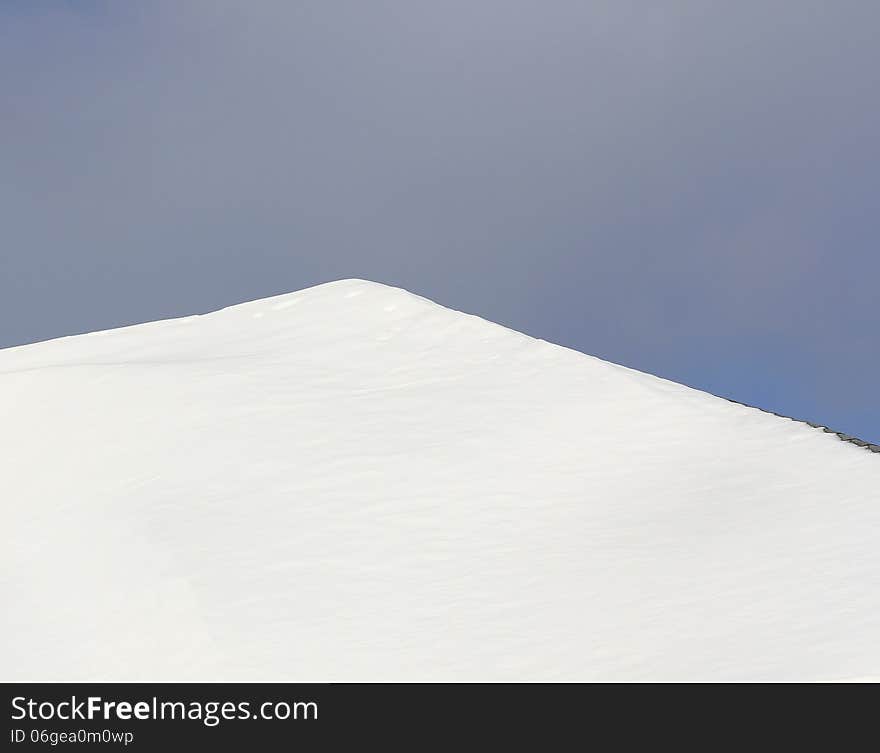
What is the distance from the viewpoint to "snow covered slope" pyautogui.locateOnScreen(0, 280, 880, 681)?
594 cm

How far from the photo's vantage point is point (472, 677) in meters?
5.67

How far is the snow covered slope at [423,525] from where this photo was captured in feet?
19.5

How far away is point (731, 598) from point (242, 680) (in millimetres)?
2884

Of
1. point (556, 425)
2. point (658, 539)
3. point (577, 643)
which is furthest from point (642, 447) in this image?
point (577, 643)

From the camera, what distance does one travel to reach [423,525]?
7609mm
